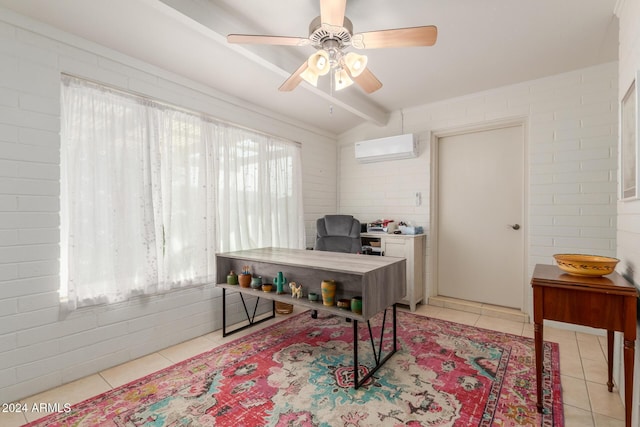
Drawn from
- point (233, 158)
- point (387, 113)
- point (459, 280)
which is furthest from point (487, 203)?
point (233, 158)

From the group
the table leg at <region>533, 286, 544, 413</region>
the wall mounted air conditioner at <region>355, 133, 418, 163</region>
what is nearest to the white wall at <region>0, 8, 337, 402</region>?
the wall mounted air conditioner at <region>355, 133, 418, 163</region>

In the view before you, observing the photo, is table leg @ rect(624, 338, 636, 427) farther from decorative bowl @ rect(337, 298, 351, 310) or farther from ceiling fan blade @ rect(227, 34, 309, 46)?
ceiling fan blade @ rect(227, 34, 309, 46)

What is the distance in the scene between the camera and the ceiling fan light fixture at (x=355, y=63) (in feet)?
5.90

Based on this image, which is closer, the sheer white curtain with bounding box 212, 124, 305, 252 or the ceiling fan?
the ceiling fan

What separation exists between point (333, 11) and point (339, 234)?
2.33 meters

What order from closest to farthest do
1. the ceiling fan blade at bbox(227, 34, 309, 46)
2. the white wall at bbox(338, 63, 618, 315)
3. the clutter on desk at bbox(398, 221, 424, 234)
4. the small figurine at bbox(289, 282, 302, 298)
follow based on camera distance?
the ceiling fan blade at bbox(227, 34, 309, 46), the small figurine at bbox(289, 282, 302, 298), the white wall at bbox(338, 63, 618, 315), the clutter on desk at bbox(398, 221, 424, 234)

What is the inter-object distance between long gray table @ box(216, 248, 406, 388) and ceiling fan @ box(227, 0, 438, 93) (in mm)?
1290

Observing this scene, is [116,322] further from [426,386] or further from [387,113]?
[387,113]

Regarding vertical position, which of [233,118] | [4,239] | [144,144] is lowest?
[4,239]

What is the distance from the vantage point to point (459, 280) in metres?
3.80

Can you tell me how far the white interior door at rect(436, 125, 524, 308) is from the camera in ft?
11.2

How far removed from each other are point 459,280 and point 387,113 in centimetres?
242

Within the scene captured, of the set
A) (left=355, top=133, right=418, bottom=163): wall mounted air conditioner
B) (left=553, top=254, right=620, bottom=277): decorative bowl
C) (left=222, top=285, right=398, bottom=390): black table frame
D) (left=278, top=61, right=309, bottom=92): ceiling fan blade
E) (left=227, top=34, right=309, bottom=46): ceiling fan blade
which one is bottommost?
(left=222, top=285, right=398, bottom=390): black table frame

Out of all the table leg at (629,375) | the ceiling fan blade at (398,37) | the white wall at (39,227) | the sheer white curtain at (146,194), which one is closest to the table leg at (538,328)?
the table leg at (629,375)
